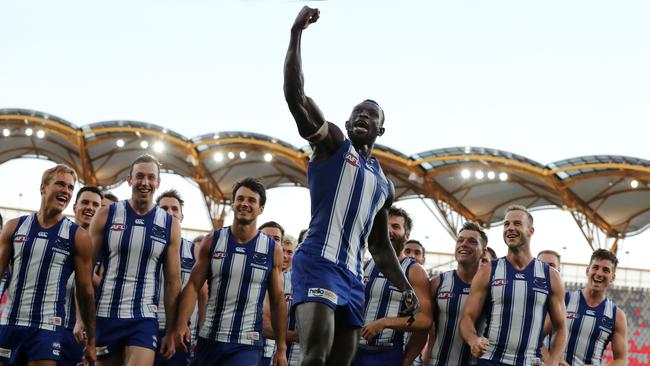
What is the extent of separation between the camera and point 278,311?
714 cm

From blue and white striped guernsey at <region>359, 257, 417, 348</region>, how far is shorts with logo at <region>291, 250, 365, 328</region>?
111 inches

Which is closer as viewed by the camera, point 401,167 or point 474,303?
point 474,303

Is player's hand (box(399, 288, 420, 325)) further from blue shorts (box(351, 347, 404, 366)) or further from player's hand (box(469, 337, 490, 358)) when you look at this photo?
blue shorts (box(351, 347, 404, 366))

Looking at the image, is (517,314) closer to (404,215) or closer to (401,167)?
(404,215)

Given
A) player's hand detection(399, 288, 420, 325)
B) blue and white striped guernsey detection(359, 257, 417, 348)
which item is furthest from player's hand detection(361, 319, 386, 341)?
player's hand detection(399, 288, 420, 325)

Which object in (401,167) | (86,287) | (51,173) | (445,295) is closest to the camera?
(86,287)

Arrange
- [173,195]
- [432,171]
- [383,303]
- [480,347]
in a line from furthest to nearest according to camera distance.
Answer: [432,171]
[173,195]
[383,303]
[480,347]

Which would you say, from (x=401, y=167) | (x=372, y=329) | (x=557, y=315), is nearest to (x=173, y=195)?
(x=372, y=329)

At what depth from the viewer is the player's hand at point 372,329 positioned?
6.91m

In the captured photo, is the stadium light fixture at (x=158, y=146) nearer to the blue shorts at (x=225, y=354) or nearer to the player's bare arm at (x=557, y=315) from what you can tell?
the blue shorts at (x=225, y=354)

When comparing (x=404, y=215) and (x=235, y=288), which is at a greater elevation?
(x=404, y=215)

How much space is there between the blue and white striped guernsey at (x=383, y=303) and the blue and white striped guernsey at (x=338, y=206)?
2.84 metres

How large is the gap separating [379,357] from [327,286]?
3.18 m

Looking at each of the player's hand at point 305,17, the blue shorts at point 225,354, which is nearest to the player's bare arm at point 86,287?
the blue shorts at point 225,354
